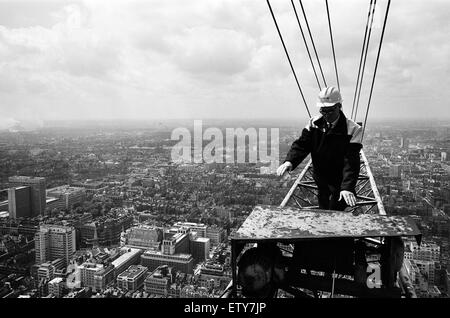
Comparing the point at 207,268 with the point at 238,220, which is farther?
the point at 238,220

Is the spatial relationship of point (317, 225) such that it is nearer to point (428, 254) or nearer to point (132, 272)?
point (428, 254)

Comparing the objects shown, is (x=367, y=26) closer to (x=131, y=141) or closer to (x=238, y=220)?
(x=238, y=220)

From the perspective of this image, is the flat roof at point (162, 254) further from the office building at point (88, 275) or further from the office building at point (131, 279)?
the office building at point (88, 275)

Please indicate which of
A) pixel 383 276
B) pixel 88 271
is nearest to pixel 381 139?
pixel 88 271

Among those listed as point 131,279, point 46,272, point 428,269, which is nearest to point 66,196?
point 46,272

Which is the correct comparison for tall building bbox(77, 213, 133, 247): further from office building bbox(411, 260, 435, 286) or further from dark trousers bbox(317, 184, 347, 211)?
dark trousers bbox(317, 184, 347, 211)

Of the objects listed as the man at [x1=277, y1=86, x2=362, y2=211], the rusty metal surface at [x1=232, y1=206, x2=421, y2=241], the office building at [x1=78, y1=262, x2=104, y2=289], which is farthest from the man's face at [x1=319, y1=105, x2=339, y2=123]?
the office building at [x1=78, y1=262, x2=104, y2=289]

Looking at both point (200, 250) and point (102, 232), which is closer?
point (200, 250)
